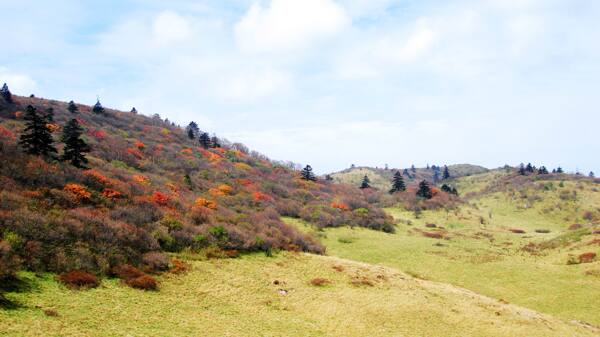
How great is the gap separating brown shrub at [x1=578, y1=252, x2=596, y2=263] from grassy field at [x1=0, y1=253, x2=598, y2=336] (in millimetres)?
17004

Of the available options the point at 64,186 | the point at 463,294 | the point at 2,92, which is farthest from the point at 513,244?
the point at 2,92

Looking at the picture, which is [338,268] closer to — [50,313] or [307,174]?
[50,313]

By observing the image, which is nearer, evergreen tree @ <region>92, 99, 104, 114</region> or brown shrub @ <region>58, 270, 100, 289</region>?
brown shrub @ <region>58, 270, 100, 289</region>

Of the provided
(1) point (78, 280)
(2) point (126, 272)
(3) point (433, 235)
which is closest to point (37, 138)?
(2) point (126, 272)

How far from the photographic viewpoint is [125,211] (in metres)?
30.1

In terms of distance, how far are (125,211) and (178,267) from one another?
24.9ft

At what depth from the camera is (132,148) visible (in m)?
63.8

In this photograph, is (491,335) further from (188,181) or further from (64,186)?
(188,181)

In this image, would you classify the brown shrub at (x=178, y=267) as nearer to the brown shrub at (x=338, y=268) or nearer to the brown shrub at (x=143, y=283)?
the brown shrub at (x=143, y=283)

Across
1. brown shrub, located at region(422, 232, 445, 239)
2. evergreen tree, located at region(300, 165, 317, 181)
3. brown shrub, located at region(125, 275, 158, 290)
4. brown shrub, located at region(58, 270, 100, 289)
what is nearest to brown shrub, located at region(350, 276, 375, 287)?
brown shrub, located at region(125, 275, 158, 290)

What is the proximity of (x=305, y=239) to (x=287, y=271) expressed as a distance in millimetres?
9878

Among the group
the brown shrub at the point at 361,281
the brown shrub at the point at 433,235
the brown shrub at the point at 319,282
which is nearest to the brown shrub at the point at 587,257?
the brown shrub at the point at 433,235

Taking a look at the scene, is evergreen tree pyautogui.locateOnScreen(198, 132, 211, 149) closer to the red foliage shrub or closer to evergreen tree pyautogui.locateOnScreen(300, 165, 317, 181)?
evergreen tree pyautogui.locateOnScreen(300, 165, 317, 181)

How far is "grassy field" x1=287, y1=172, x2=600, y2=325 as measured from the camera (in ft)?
107
